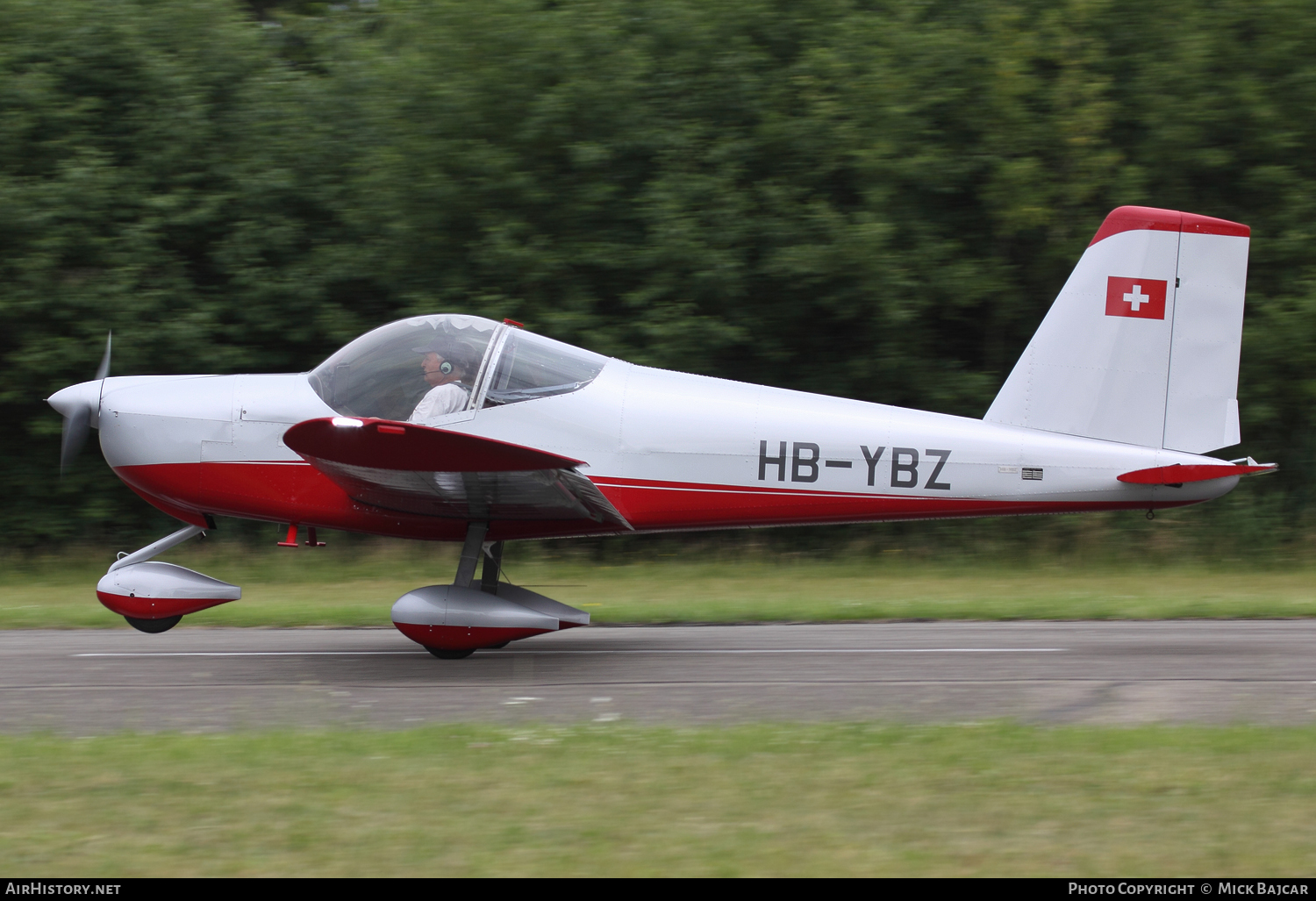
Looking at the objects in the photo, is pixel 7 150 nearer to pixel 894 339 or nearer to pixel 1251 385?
pixel 894 339

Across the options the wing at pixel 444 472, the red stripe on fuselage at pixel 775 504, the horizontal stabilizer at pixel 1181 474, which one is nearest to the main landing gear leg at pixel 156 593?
the wing at pixel 444 472

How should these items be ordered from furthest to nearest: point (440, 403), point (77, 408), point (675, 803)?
point (77, 408)
point (440, 403)
point (675, 803)

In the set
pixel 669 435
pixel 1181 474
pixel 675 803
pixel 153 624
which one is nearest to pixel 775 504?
pixel 669 435

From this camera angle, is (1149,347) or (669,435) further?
(1149,347)

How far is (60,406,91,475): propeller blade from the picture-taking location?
7105 mm

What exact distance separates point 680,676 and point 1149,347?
3.55m

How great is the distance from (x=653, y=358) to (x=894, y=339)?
2691 mm

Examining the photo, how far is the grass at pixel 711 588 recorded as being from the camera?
8648 mm

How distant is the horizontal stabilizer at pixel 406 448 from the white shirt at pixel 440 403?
2.00 ft

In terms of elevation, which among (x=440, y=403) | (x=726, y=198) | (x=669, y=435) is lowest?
(x=669, y=435)

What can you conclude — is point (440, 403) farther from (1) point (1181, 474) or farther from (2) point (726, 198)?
(2) point (726, 198)

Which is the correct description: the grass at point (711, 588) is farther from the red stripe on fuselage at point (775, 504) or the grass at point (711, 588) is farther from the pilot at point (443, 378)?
the pilot at point (443, 378)

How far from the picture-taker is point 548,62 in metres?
12.9

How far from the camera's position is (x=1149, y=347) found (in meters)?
7.09
